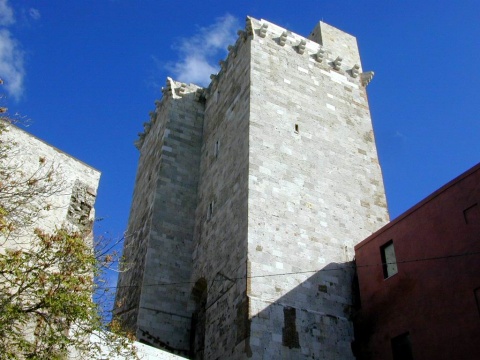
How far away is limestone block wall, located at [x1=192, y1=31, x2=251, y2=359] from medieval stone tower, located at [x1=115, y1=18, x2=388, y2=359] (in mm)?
58

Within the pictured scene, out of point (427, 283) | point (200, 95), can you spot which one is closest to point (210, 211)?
point (200, 95)

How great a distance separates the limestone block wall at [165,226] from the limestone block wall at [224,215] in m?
0.44

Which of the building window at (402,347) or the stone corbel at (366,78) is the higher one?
the stone corbel at (366,78)

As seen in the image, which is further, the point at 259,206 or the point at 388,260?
the point at 259,206

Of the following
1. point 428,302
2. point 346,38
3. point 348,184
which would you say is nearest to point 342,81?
point 346,38

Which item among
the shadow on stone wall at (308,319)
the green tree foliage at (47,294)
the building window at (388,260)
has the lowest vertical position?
the green tree foliage at (47,294)

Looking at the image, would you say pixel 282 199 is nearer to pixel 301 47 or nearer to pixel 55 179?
pixel 55 179

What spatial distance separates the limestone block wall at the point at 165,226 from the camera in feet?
56.4

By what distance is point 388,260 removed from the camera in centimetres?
1445

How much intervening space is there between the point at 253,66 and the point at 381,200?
5888 millimetres

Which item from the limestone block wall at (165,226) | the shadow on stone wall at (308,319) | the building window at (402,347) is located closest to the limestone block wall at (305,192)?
the shadow on stone wall at (308,319)

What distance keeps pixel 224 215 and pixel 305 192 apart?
240 centimetres

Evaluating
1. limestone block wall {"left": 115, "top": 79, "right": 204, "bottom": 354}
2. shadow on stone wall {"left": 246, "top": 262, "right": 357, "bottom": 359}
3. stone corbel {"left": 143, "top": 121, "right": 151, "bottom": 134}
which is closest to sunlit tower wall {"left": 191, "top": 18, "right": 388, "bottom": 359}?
shadow on stone wall {"left": 246, "top": 262, "right": 357, "bottom": 359}

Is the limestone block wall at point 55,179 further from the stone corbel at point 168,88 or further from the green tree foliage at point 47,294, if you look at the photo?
the stone corbel at point 168,88
